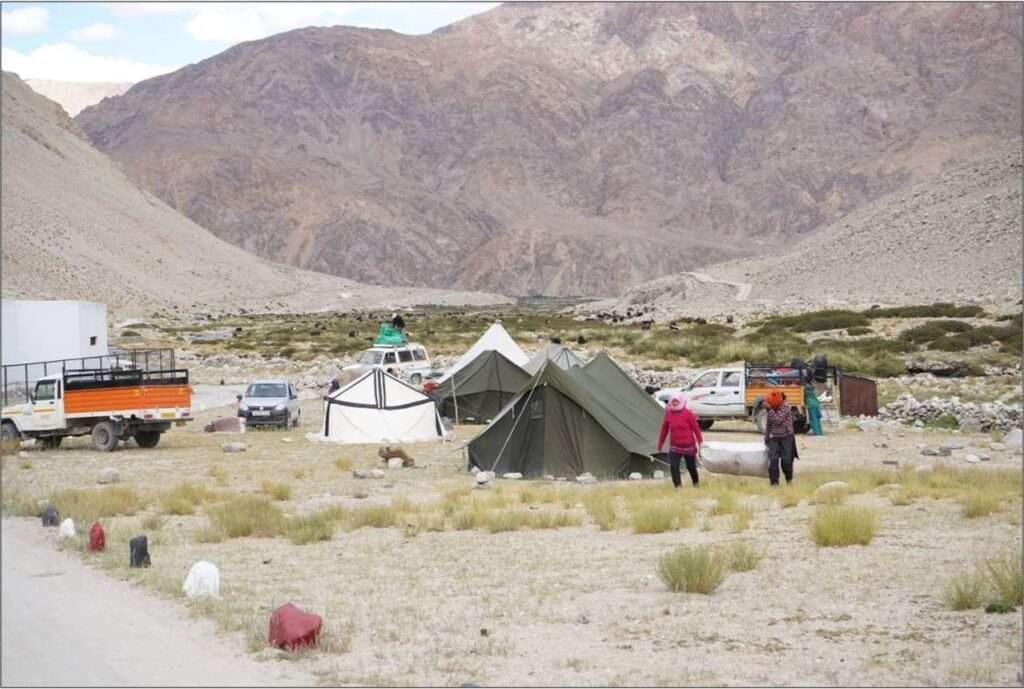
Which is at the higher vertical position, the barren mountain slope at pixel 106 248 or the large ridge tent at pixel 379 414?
the barren mountain slope at pixel 106 248

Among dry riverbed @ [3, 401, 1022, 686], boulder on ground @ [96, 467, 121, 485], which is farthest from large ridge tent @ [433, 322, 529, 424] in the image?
boulder on ground @ [96, 467, 121, 485]

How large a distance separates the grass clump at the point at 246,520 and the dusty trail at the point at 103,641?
2672 millimetres

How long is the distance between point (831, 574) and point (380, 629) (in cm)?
426

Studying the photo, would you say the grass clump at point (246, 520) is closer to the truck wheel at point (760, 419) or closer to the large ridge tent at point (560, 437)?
the large ridge tent at point (560, 437)

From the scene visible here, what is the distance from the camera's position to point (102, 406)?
82.6 ft

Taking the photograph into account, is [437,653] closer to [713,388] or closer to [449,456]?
[449,456]

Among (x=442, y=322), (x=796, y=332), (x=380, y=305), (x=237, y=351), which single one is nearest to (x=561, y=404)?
(x=796, y=332)

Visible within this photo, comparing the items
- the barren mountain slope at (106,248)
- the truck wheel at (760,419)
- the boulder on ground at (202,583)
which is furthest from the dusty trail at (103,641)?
the barren mountain slope at (106,248)

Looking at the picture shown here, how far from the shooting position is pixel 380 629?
10.3 meters

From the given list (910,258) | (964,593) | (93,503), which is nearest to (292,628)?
(964,593)

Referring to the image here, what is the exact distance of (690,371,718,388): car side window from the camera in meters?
29.9

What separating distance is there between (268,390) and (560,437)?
12115mm

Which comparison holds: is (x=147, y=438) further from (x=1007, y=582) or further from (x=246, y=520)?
(x=1007, y=582)

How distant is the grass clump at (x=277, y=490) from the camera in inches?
725
